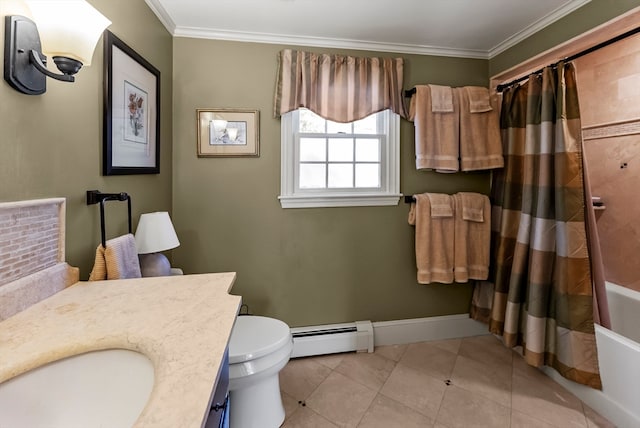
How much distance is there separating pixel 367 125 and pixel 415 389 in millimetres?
1794

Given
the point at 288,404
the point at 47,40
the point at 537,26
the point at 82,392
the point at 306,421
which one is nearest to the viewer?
the point at 82,392

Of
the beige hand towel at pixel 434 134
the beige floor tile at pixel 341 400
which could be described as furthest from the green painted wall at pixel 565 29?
the beige floor tile at pixel 341 400

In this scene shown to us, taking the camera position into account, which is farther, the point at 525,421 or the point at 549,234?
the point at 549,234

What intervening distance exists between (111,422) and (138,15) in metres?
1.77

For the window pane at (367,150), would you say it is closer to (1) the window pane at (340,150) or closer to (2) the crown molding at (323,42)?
(1) the window pane at (340,150)

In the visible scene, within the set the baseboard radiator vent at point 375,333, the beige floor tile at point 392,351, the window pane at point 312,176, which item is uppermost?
the window pane at point 312,176

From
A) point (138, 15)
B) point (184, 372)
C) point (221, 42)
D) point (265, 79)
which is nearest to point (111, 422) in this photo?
point (184, 372)

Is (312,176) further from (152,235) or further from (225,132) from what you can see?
(152,235)

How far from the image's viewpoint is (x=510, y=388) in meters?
1.85

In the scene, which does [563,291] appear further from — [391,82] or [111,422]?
[111,422]

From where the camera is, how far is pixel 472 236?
7.47 feet

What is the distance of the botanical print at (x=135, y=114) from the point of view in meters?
1.45

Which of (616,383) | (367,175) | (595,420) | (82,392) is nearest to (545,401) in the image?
(595,420)

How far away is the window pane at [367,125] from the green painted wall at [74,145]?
1.37 m
